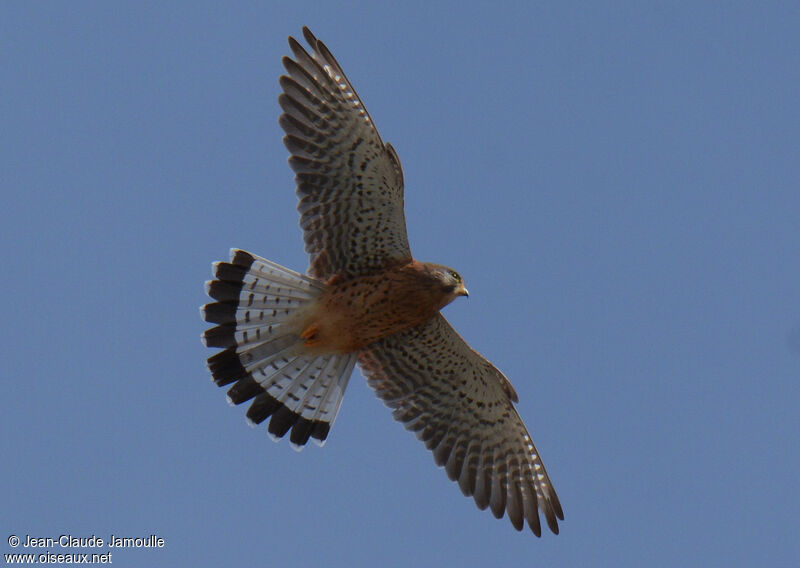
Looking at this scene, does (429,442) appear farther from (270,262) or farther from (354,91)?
(354,91)

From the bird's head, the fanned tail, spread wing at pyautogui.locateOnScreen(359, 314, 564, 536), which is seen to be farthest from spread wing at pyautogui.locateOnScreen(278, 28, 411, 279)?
spread wing at pyautogui.locateOnScreen(359, 314, 564, 536)

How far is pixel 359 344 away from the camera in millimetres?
10086

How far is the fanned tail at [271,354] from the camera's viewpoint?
31.3ft

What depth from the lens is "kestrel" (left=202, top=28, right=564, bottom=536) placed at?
9.39 m

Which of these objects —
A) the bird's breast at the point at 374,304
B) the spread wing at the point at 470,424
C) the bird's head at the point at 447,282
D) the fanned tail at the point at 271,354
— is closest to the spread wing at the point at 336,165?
the bird's breast at the point at 374,304

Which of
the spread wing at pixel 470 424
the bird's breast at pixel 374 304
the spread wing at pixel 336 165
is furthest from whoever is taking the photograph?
the spread wing at pixel 470 424

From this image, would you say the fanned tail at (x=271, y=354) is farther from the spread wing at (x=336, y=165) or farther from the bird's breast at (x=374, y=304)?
the spread wing at (x=336, y=165)

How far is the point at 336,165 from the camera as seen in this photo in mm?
9391

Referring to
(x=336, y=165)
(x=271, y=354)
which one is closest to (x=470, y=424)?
(x=271, y=354)

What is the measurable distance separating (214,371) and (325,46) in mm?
3051

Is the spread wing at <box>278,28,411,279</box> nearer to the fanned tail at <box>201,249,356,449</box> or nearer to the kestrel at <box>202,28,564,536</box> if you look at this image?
the kestrel at <box>202,28,564,536</box>

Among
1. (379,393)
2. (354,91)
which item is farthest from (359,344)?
(354,91)

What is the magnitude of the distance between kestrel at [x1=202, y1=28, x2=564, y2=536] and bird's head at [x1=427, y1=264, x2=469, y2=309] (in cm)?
1

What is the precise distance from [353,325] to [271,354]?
0.84 m
